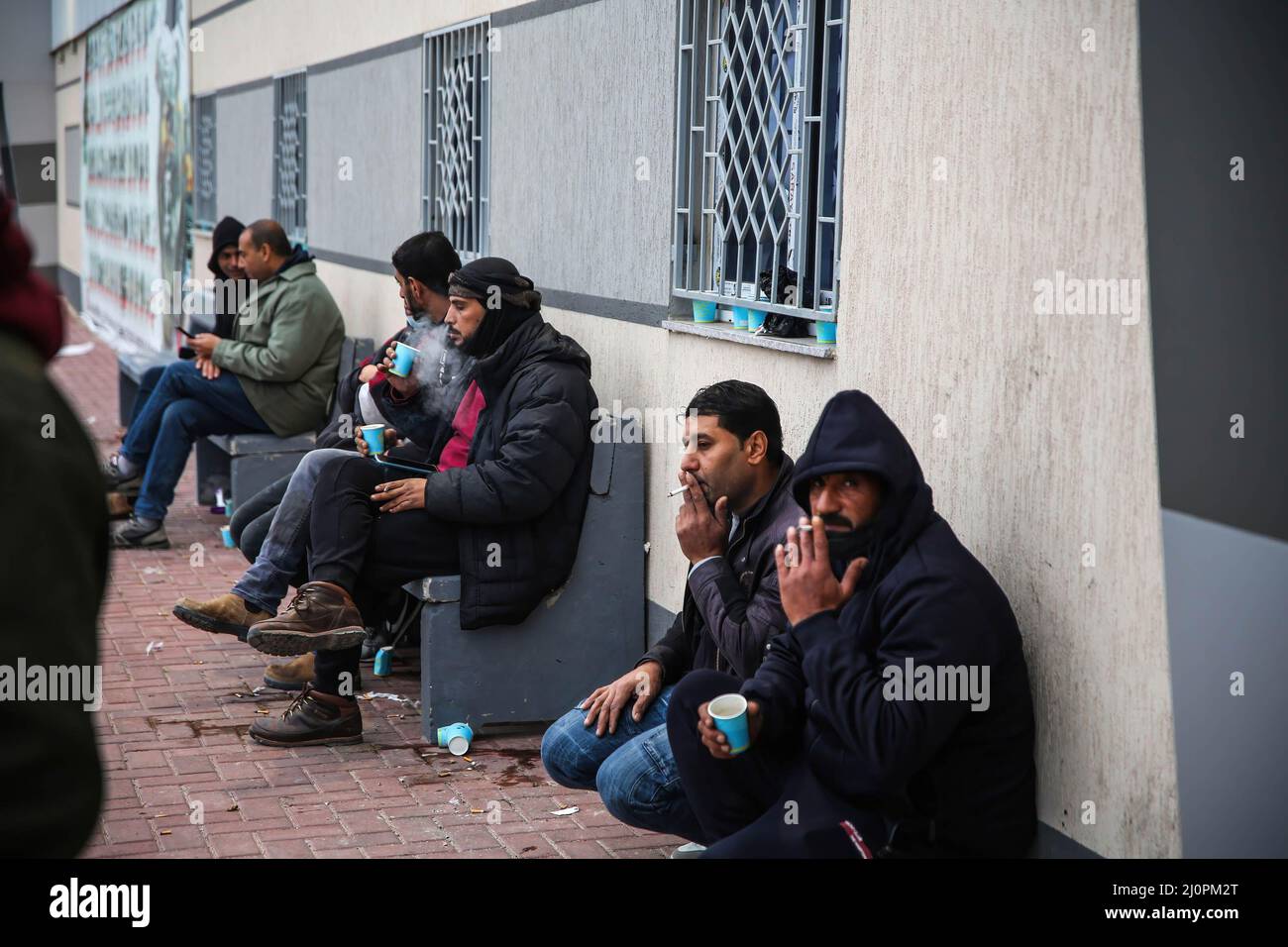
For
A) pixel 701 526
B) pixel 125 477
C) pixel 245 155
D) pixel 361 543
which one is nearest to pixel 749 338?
pixel 701 526

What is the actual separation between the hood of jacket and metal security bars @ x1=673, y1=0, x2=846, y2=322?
1.36 metres

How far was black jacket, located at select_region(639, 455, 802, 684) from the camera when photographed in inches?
160

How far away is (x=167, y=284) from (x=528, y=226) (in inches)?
460

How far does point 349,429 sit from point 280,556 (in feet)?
4.78

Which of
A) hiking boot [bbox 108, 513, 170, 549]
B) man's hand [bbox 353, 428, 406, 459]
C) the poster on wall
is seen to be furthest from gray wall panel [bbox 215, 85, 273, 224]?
man's hand [bbox 353, 428, 406, 459]

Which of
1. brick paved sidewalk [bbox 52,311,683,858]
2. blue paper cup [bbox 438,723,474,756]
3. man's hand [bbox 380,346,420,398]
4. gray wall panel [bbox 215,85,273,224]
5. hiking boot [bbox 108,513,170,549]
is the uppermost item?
gray wall panel [bbox 215,85,273,224]

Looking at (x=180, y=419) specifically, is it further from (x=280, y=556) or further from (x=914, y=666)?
(x=914, y=666)

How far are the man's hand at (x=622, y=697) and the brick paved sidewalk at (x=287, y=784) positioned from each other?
1.72 feet

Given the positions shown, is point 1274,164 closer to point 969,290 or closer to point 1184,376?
point 1184,376

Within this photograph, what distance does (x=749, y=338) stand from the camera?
5273 millimetres

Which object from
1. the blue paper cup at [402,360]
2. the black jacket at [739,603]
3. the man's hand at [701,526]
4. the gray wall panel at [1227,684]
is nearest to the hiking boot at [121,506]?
the blue paper cup at [402,360]

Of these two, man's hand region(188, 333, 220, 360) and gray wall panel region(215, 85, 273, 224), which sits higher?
gray wall panel region(215, 85, 273, 224)

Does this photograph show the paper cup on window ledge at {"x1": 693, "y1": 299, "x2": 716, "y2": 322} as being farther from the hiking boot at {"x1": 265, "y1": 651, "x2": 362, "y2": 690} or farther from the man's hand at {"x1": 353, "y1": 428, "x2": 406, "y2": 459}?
the hiking boot at {"x1": 265, "y1": 651, "x2": 362, "y2": 690}

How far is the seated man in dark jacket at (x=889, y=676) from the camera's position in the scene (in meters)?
3.25
